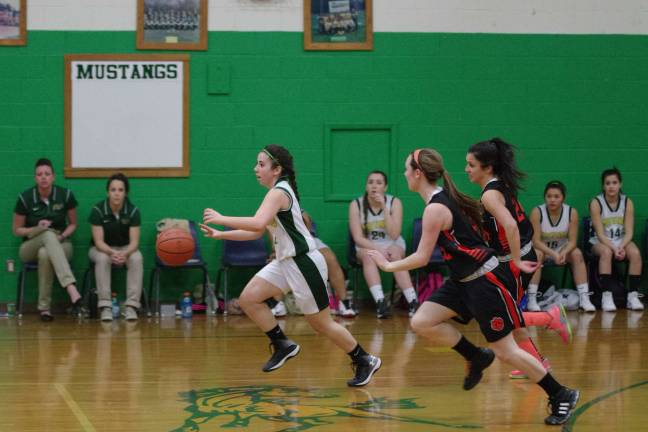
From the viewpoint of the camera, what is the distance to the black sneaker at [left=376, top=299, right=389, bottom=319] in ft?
31.3

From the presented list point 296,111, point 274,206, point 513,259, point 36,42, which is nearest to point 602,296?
point 296,111

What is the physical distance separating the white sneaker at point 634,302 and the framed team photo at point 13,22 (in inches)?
255

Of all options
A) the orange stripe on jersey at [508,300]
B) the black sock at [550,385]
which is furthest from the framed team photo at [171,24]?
the black sock at [550,385]

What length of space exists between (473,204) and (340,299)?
4.37 meters

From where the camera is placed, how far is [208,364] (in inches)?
276

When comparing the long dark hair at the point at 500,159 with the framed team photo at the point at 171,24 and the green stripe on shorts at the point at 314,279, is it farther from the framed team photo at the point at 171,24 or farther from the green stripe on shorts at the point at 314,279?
the framed team photo at the point at 171,24

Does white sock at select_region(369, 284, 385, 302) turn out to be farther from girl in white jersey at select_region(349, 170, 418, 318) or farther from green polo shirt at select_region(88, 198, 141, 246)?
green polo shirt at select_region(88, 198, 141, 246)

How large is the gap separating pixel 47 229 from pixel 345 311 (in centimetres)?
288

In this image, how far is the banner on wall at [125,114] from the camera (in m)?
10.0

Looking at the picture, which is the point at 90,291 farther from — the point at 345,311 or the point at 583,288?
the point at 583,288

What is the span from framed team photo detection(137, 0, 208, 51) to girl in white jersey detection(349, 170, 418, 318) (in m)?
2.22

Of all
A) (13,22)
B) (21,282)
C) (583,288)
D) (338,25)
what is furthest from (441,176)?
(13,22)

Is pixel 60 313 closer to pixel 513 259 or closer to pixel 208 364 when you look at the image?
pixel 208 364

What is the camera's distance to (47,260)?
9.45 meters
